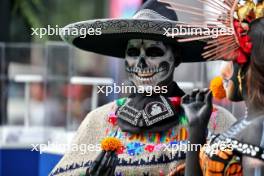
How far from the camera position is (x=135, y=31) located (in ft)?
14.3

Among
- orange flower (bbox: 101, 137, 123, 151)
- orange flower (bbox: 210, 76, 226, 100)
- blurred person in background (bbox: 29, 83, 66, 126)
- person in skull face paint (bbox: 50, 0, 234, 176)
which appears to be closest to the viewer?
orange flower (bbox: 210, 76, 226, 100)

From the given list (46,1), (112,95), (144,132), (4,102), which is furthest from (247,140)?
(46,1)

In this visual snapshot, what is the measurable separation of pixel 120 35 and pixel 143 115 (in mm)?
491

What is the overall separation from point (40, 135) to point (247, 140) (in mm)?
5271

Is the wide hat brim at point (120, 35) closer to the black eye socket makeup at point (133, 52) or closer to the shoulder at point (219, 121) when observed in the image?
the black eye socket makeup at point (133, 52)

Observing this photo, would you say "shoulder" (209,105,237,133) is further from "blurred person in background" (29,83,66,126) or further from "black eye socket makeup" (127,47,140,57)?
"blurred person in background" (29,83,66,126)

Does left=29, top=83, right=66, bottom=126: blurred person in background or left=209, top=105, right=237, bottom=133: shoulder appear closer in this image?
left=209, top=105, right=237, bottom=133: shoulder

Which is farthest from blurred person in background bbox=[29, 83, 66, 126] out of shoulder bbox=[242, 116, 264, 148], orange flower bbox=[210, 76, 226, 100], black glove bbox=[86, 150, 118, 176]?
shoulder bbox=[242, 116, 264, 148]

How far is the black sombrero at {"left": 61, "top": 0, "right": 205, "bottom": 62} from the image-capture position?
14.1 ft

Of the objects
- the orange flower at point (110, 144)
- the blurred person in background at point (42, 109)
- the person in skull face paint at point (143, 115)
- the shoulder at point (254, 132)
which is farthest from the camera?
the blurred person in background at point (42, 109)

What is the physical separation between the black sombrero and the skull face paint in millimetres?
49

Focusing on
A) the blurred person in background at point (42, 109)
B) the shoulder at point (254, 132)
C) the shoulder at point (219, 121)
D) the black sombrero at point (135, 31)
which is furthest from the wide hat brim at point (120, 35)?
the blurred person in background at point (42, 109)

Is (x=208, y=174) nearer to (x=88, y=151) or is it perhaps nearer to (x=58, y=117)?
(x=88, y=151)

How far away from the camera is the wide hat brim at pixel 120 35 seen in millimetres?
4305
